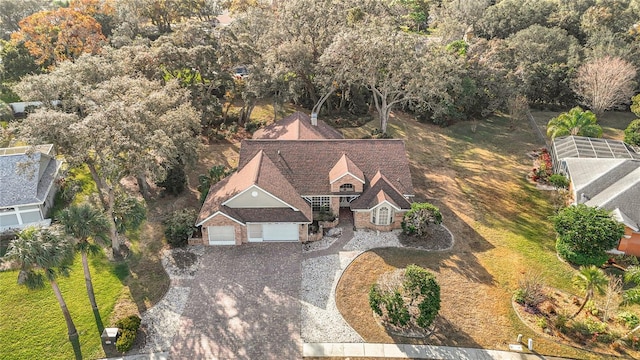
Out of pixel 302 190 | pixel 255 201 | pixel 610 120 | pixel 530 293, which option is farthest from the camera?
pixel 610 120

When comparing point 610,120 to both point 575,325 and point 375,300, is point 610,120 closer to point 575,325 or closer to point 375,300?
point 575,325

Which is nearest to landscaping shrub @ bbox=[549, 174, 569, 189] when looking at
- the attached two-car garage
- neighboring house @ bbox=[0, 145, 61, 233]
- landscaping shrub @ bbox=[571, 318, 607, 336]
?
landscaping shrub @ bbox=[571, 318, 607, 336]

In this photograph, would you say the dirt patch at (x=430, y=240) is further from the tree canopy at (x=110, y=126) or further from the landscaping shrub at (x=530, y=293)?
the tree canopy at (x=110, y=126)

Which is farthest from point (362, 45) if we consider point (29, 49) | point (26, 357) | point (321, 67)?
point (29, 49)

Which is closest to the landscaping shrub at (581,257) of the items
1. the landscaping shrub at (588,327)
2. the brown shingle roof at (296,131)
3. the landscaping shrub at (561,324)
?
the landscaping shrub at (588,327)

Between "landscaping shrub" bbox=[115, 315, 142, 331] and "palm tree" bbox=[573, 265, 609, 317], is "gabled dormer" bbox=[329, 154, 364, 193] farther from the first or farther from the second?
"landscaping shrub" bbox=[115, 315, 142, 331]

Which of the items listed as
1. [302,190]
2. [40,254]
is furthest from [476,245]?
[40,254]
